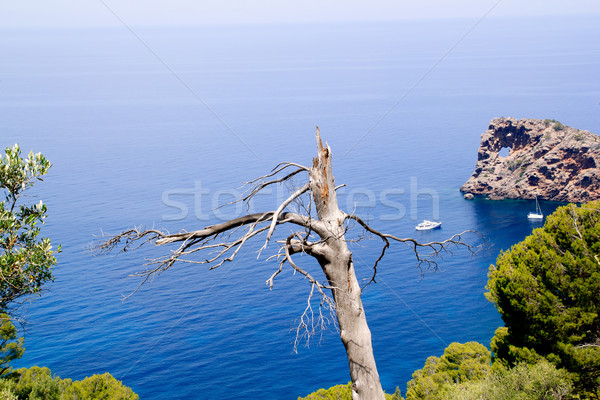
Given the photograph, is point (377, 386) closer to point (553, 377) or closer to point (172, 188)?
point (553, 377)

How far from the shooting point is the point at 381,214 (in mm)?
86875

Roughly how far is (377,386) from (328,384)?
42.0 m

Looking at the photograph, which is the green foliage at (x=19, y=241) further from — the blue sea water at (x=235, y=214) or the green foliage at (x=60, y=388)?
the green foliage at (x=60, y=388)

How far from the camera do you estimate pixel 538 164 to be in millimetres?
97938

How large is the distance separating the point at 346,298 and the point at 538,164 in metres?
100

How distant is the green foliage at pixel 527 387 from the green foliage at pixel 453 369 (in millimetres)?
13770

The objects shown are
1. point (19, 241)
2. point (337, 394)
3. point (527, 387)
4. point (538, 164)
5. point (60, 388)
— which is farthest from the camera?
point (538, 164)

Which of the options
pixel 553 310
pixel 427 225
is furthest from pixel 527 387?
pixel 427 225

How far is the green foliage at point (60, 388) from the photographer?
20.7 m

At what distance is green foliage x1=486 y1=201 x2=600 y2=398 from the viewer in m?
16.8

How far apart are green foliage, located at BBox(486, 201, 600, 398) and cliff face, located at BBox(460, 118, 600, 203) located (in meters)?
81.9

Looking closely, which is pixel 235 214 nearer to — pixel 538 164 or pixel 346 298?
pixel 538 164

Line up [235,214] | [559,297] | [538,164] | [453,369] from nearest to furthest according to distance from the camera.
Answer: [559,297], [453,369], [235,214], [538,164]

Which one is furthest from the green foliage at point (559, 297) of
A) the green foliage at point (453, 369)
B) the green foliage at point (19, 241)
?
the green foliage at point (19, 241)
